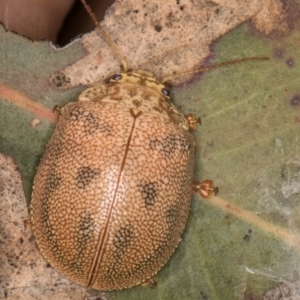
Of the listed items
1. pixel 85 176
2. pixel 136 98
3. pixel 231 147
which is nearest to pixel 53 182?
pixel 85 176

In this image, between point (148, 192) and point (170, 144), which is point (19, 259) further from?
point (170, 144)

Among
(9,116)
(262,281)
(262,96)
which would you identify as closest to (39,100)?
(9,116)

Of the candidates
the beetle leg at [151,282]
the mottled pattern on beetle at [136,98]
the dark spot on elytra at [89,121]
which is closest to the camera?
the dark spot on elytra at [89,121]

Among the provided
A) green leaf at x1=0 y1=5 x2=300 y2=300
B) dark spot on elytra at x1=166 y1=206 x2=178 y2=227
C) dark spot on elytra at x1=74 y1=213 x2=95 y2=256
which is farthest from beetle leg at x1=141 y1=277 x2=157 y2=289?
dark spot on elytra at x1=74 y1=213 x2=95 y2=256

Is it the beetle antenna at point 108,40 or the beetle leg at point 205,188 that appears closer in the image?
the beetle antenna at point 108,40

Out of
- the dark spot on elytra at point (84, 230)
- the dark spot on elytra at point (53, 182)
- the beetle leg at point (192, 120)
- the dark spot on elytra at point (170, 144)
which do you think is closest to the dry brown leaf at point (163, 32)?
the beetle leg at point (192, 120)

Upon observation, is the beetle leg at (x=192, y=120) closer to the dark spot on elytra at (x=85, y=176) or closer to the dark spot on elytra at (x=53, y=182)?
the dark spot on elytra at (x=85, y=176)

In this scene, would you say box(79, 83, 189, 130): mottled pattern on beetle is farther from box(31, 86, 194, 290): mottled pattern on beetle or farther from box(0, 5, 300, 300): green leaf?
box(0, 5, 300, 300): green leaf
